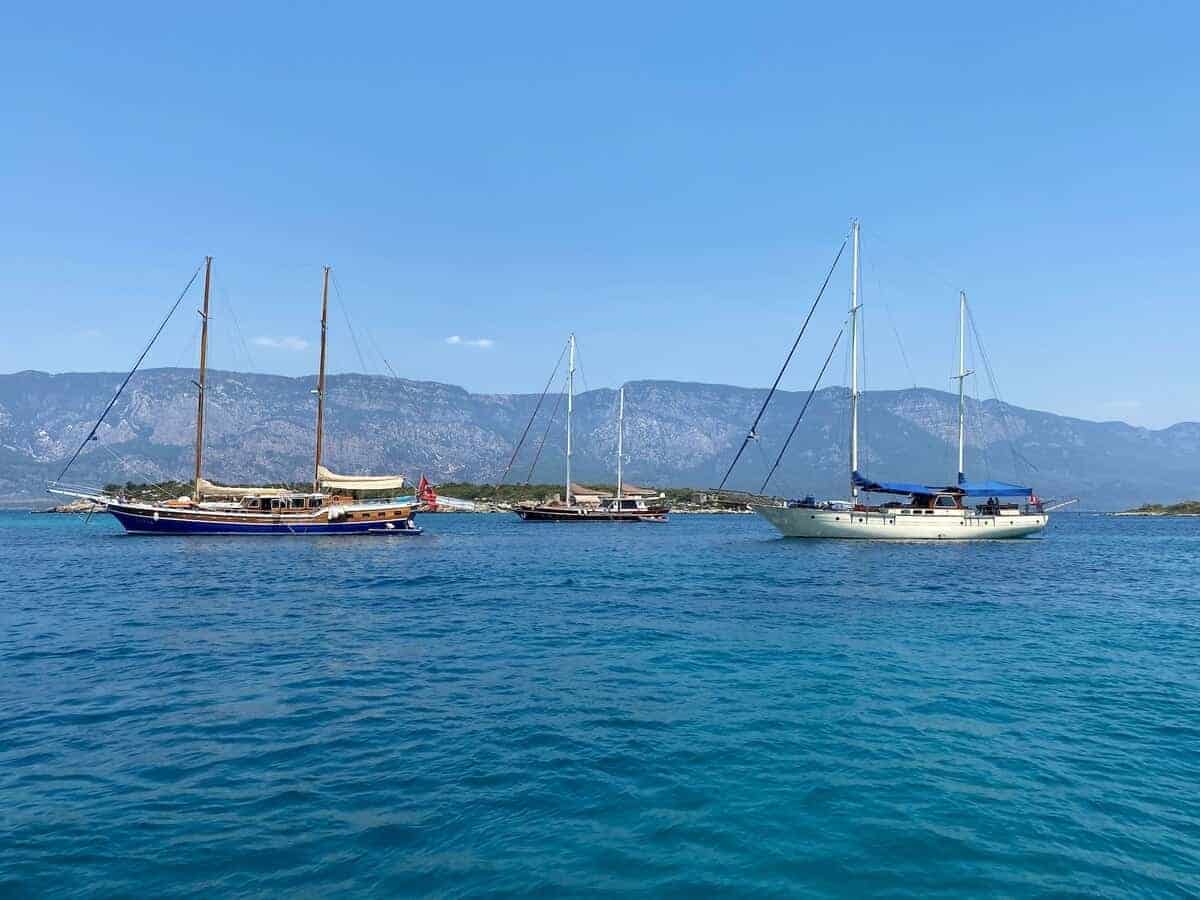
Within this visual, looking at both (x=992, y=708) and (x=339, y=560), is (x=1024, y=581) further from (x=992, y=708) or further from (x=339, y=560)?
(x=339, y=560)

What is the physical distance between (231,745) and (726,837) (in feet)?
26.8

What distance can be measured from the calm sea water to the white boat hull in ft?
128

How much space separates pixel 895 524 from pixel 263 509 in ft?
195

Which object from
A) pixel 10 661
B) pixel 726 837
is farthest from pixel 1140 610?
pixel 10 661

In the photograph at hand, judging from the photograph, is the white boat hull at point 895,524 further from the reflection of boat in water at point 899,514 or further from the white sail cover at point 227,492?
the white sail cover at point 227,492

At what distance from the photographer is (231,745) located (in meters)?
12.2

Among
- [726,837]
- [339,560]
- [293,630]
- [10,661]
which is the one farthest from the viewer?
[339,560]

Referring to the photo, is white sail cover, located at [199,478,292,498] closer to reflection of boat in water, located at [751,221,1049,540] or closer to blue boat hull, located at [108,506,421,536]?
blue boat hull, located at [108,506,421,536]

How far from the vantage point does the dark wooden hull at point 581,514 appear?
381 feet

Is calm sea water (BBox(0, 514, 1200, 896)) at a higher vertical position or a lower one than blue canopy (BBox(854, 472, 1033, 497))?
lower

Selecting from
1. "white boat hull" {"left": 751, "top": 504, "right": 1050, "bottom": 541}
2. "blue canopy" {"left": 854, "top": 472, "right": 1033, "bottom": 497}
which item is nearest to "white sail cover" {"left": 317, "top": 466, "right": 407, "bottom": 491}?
"white boat hull" {"left": 751, "top": 504, "right": 1050, "bottom": 541}

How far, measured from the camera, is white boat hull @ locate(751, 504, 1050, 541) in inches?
2667

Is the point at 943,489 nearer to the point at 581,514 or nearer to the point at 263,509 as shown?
the point at 581,514

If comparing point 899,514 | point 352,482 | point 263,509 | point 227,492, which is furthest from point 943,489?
point 227,492
